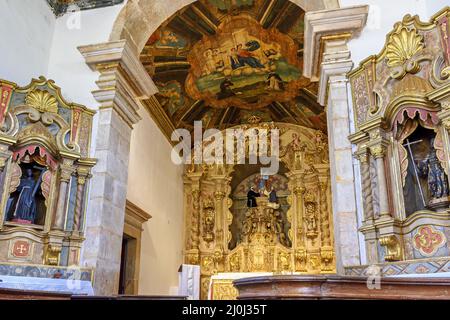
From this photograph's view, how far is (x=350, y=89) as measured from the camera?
5.74m

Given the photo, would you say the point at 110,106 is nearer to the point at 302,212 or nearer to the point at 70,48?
the point at 70,48

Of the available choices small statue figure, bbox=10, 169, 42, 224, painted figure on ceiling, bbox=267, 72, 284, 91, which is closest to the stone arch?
small statue figure, bbox=10, 169, 42, 224

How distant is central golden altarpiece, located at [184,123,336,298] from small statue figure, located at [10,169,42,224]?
5980 millimetres

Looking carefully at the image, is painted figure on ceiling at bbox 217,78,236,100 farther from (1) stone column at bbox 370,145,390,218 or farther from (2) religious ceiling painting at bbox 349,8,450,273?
(1) stone column at bbox 370,145,390,218

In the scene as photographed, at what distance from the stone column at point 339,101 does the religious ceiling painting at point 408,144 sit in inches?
7.3

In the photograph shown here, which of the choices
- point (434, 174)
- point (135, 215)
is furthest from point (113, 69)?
point (434, 174)

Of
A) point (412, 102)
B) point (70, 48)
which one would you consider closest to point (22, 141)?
point (70, 48)

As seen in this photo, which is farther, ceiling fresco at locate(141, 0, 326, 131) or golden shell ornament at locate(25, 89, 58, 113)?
ceiling fresco at locate(141, 0, 326, 131)

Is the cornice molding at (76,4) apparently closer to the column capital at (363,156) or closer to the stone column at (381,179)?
the column capital at (363,156)

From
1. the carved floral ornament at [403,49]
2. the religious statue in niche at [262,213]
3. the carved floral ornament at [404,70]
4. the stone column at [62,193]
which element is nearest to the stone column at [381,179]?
the carved floral ornament at [404,70]

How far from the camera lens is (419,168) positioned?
501 centimetres

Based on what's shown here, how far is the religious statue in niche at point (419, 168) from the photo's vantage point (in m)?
4.80

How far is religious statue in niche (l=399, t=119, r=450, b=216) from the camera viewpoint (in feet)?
15.7

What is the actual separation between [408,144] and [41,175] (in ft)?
14.3
